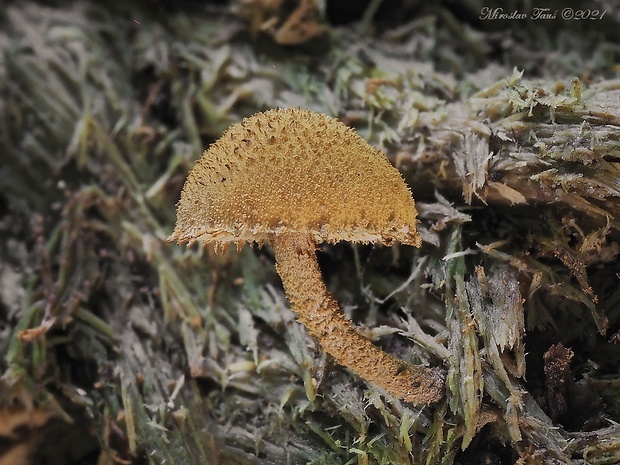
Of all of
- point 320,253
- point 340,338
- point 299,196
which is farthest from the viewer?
point 320,253

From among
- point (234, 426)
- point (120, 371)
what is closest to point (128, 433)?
point (120, 371)

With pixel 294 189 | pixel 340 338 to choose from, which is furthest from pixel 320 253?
pixel 294 189

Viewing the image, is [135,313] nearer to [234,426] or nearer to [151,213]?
[151,213]

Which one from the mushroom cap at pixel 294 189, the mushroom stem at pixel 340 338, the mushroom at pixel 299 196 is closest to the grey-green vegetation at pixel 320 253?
the mushroom stem at pixel 340 338

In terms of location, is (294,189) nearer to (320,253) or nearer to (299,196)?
(299,196)

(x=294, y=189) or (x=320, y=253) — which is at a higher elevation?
(x=294, y=189)

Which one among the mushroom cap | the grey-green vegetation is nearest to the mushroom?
the mushroom cap

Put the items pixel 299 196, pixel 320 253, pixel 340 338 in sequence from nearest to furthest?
pixel 299 196, pixel 340 338, pixel 320 253

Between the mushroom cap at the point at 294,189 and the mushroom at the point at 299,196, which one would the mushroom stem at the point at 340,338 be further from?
the mushroom cap at the point at 294,189
